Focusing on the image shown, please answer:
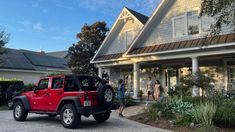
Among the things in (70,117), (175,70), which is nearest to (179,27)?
(175,70)

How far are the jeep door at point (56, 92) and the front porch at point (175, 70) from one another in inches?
307

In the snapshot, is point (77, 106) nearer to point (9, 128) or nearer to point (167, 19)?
point (9, 128)

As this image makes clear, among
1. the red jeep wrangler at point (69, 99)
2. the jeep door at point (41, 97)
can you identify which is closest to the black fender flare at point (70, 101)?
the red jeep wrangler at point (69, 99)

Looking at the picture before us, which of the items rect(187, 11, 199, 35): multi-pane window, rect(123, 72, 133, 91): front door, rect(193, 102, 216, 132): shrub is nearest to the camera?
rect(193, 102, 216, 132): shrub

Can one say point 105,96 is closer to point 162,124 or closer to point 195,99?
point 162,124

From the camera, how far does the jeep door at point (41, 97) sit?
1157 centimetres

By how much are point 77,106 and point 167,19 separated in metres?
10.8

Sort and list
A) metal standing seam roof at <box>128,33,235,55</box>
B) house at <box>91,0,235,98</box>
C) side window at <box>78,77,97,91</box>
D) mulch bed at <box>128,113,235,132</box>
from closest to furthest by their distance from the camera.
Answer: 1. mulch bed at <box>128,113,235,132</box>
2. side window at <box>78,77,97,91</box>
3. metal standing seam roof at <box>128,33,235,55</box>
4. house at <box>91,0,235,98</box>

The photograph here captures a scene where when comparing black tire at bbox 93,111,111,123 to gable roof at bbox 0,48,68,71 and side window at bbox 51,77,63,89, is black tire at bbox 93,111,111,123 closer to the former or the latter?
side window at bbox 51,77,63,89

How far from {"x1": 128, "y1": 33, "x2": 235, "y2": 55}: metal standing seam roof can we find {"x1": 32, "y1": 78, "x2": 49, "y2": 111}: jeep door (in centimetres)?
840

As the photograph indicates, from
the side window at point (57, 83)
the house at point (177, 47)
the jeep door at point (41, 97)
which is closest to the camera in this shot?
the side window at point (57, 83)

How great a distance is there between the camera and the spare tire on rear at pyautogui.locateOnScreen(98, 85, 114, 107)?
10.5m

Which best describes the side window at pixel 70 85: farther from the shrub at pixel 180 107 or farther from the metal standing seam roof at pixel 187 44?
the metal standing seam roof at pixel 187 44

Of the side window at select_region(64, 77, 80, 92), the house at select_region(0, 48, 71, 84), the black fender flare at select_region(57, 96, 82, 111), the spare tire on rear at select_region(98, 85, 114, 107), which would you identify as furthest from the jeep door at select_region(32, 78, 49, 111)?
the house at select_region(0, 48, 71, 84)
